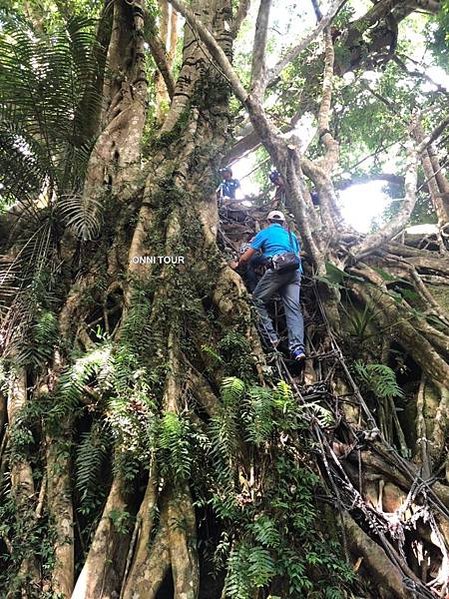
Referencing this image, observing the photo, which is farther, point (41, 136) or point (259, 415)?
point (41, 136)

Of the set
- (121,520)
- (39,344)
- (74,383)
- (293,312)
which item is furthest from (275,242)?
(121,520)

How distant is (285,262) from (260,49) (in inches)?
97.9

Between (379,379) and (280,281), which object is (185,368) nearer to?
(379,379)

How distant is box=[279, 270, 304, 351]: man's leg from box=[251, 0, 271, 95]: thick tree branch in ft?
6.90

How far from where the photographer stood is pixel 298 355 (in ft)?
14.3

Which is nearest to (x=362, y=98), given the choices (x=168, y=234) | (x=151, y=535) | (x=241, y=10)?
(x=241, y=10)

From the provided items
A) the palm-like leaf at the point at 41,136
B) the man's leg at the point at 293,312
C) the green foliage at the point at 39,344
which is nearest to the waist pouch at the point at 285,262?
the man's leg at the point at 293,312

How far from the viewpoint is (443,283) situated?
222 inches

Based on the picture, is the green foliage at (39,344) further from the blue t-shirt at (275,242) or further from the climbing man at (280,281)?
the blue t-shirt at (275,242)

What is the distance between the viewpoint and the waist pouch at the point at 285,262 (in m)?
4.80

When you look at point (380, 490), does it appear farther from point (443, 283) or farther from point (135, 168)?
point (135, 168)

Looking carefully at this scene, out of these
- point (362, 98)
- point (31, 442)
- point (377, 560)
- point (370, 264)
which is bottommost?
point (377, 560)

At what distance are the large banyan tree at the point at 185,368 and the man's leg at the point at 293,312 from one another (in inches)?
6.9

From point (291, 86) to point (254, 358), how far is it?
Result: 24.4 ft
